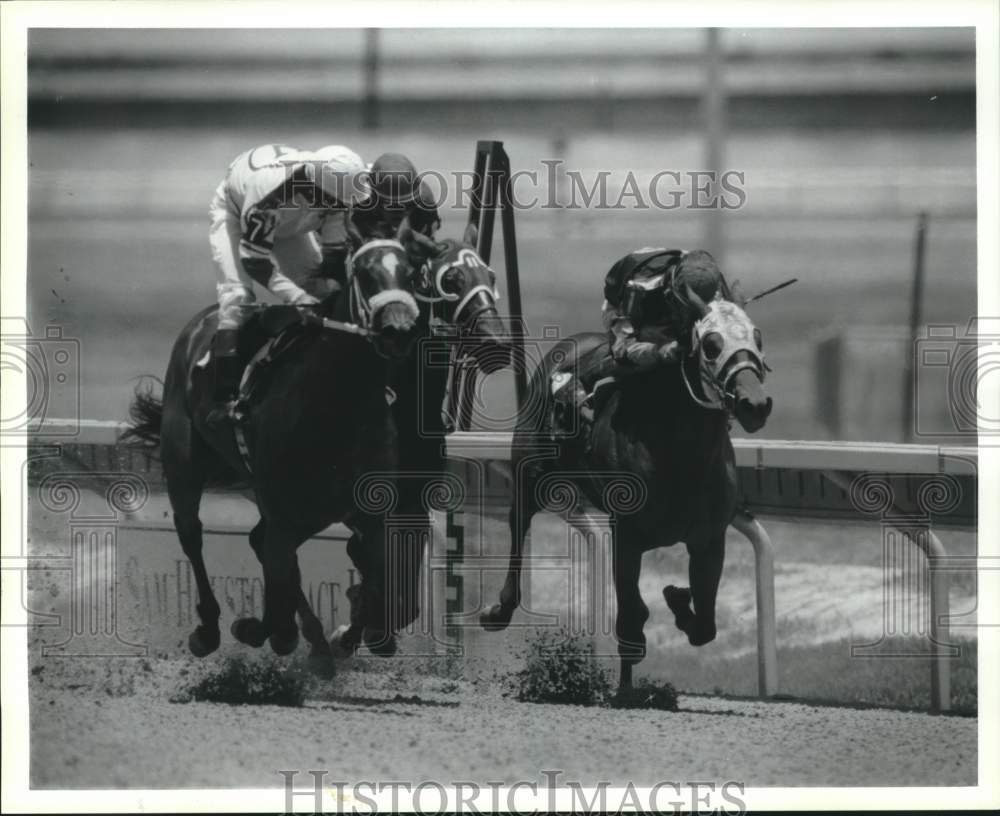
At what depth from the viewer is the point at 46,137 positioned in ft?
20.2

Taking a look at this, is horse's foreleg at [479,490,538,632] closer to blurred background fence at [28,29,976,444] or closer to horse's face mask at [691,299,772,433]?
blurred background fence at [28,29,976,444]

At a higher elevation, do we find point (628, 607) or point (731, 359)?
point (731, 359)

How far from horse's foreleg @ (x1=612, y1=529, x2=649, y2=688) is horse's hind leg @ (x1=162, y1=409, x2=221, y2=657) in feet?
5.16

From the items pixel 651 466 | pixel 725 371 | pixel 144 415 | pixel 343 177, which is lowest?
pixel 651 466

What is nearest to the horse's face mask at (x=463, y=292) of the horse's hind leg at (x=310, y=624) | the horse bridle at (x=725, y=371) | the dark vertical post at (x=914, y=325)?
the horse bridle at (x=725, y=371)

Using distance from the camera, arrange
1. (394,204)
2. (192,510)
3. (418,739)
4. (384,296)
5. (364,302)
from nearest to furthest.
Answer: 1. (384,296)
2. (364,302)
3. (394,204)
4. (418,739)
5. (192,510)

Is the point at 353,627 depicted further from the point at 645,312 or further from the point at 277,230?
the point at 645,312

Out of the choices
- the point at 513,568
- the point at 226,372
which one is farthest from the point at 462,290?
the point at 513,568

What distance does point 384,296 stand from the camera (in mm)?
5492

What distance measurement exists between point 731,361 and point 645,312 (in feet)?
1.42

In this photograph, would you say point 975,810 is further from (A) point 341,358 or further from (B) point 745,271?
(A) point 341,358

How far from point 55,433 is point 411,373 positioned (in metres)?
1.45

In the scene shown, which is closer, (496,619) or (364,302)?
(364,302)

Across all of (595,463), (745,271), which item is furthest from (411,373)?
(745,271)
